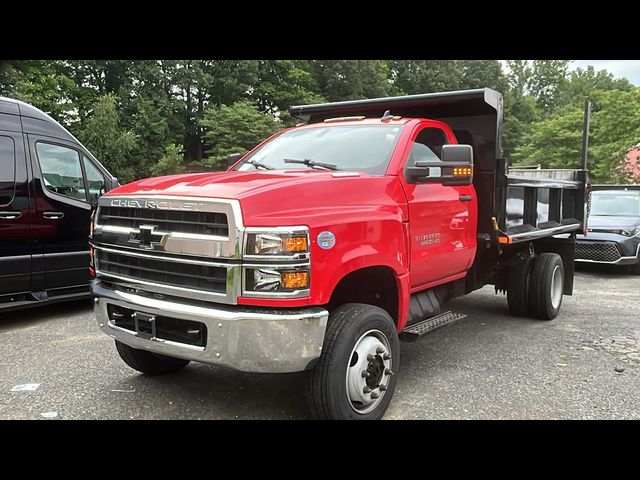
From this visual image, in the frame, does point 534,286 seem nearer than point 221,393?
No

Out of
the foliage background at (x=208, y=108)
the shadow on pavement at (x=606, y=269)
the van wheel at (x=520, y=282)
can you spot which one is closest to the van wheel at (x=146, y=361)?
the van wheel at (x=520, y=282)

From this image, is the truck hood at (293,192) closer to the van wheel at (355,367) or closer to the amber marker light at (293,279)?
the amber marker light at (293,279)

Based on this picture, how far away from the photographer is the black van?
6168 millimetres

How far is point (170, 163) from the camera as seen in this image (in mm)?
28406

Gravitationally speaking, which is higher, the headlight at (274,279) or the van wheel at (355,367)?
→ the headlight at (274,279)

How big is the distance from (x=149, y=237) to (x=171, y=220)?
20 centimetres

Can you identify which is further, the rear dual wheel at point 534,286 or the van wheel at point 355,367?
the rear dual wheel at point 534,286

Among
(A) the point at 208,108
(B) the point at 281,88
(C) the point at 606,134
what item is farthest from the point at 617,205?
(B) the point at 281,88

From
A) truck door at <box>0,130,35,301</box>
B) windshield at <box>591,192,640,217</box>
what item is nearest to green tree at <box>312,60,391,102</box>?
windshield at <box>591,192,640,217</box>

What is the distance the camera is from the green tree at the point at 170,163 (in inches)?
1117

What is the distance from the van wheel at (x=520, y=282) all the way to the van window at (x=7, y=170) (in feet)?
19.6

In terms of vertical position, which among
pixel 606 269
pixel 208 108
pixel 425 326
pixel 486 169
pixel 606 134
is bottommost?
pixel 606 269

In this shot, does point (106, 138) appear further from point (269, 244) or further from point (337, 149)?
point (269, 244)

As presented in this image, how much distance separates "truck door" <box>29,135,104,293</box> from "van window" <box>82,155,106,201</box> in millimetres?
14
